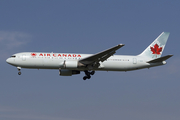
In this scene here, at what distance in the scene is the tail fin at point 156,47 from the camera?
2212 inches

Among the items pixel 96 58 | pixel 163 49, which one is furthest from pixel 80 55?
pixel 163 49

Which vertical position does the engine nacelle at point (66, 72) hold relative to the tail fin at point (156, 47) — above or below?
below

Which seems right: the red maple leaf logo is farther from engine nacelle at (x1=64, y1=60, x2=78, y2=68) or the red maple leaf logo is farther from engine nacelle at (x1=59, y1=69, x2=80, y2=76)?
engine nacelle at (x1=64, y1=60, x2=78, y2=68)

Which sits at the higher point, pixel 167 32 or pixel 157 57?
pixel 167 32

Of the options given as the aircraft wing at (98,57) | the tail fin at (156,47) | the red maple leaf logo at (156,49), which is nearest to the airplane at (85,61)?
the aircraft wing at (98,57)

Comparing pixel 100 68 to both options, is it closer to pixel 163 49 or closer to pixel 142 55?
pixel 142 55

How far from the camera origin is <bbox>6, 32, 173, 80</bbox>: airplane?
4966 centimetres

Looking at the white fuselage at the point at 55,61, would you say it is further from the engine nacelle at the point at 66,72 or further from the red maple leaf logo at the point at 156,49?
the red maple leaf logo at the point at 156,49

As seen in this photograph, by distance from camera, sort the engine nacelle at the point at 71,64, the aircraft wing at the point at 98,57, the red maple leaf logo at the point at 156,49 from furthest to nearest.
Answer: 1. the red maple leaf logo at the point at 156,49
2. the engine nacelle at the point at 71,64
3. the aircraft wing at the point at 98,57

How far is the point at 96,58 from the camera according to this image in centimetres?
4994

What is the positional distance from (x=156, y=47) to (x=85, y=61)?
47.7 feet

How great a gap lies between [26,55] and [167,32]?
84.5 ft

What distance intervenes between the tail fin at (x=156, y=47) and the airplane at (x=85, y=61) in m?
0.23

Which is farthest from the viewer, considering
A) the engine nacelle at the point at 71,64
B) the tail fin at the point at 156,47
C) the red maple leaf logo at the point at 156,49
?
the red maple leaf logo at the point at 156,49
